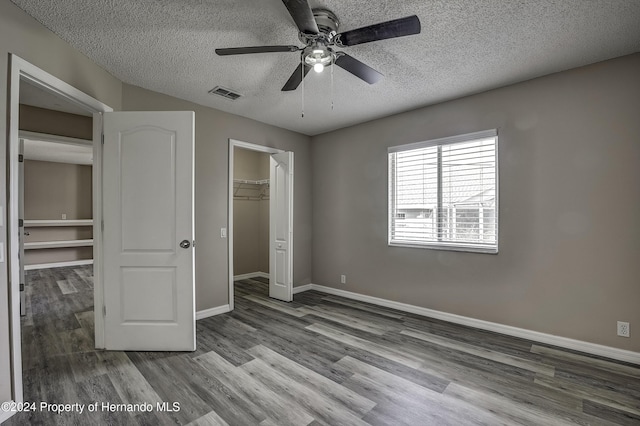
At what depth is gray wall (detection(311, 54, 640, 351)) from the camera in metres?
2.59

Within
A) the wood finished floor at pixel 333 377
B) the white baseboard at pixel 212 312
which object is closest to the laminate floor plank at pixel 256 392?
the wood finished floor at pixel 333 377

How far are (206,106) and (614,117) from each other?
14.0 ft

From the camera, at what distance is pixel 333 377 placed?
7.76 ft

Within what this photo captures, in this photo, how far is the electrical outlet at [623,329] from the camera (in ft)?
8.42

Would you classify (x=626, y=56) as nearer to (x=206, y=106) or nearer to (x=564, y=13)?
(x=564, y=13)

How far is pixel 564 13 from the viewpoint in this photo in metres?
2.03

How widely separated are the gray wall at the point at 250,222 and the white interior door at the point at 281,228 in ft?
4.69

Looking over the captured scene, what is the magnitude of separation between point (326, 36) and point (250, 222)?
4.62 meters

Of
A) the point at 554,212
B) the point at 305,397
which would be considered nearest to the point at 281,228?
the point at 305,397

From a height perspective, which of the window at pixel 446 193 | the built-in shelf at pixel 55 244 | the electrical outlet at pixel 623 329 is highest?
the window at pixel 446 193

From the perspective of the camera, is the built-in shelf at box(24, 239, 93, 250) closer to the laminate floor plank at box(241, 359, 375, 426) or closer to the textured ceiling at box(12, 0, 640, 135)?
the textured ceiling at box(12, 0, 640, 135)

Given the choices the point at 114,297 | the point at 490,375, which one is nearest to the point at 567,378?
the point at 490,375

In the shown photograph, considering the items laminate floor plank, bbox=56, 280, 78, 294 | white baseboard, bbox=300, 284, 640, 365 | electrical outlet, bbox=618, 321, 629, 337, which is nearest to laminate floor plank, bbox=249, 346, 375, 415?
white baseboard, bbox=300, 284, 640, 365

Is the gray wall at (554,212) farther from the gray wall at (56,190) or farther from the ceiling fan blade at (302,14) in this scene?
the gray wall at (56,190)
